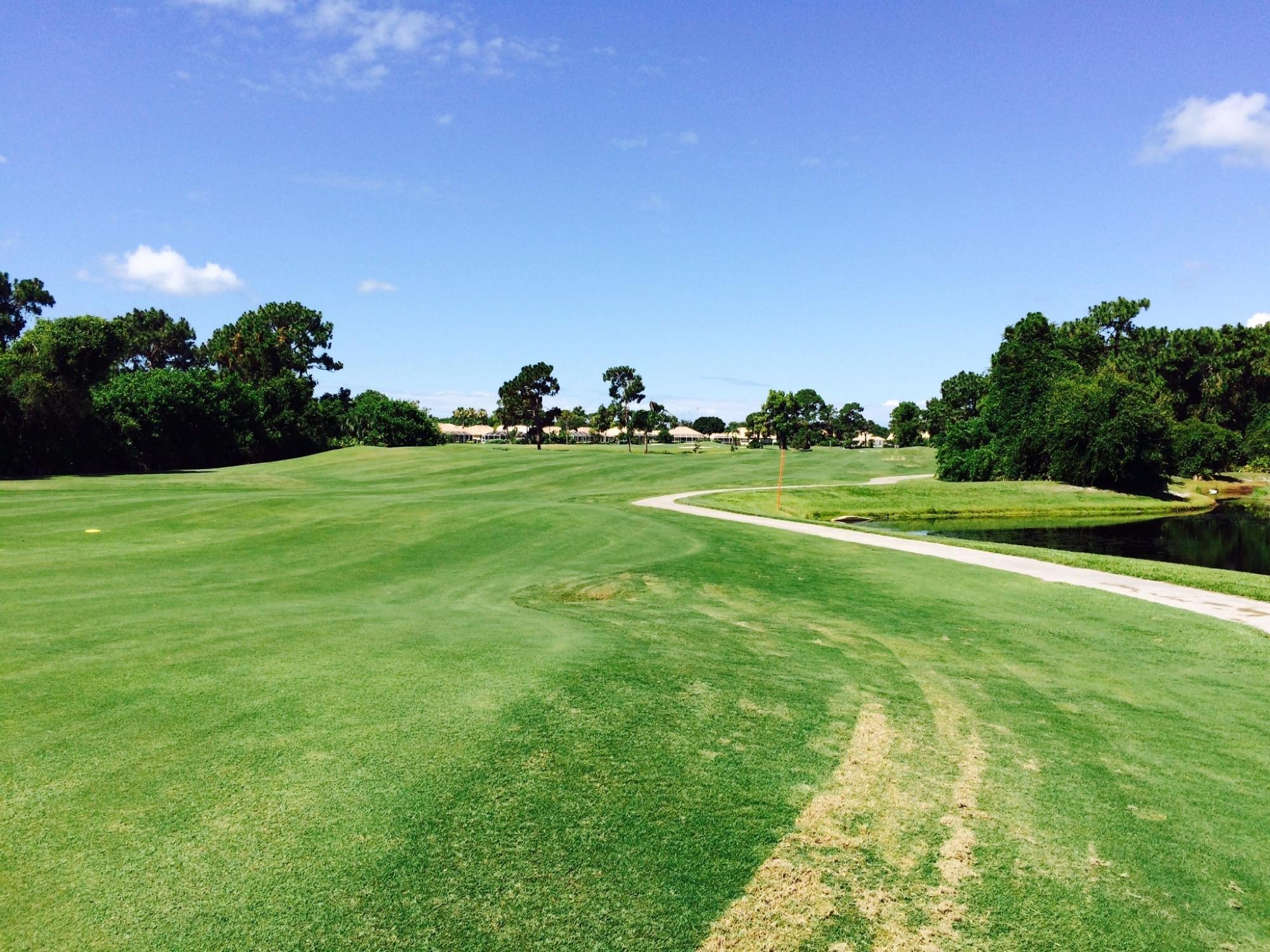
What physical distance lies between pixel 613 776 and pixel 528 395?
11625 centimetres

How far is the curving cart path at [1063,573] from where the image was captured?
1470cm

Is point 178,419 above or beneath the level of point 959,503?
above

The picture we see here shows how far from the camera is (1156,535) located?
37.2m

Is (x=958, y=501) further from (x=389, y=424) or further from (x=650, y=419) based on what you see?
(x=650, y=419)

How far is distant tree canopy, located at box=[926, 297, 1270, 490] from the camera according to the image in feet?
181

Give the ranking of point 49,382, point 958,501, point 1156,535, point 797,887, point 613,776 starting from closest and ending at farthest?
point 797,887, point 613,776, point 1156,535, point 958,501, point 49,382

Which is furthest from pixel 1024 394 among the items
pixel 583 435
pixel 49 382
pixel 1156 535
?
pixel 583 435

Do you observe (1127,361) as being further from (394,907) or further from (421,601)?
(394,907)

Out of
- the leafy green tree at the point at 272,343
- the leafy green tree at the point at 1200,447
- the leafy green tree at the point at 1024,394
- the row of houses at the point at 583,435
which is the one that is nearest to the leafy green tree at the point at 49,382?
the leafy green tree at the point at 272,343

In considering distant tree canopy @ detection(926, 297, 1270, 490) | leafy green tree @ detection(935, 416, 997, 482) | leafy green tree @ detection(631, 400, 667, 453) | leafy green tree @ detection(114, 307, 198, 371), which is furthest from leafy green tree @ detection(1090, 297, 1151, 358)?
leafy green tree @ detection(114, 307, 198, 371)

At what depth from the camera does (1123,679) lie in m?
10.1

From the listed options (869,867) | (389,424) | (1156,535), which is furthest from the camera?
(389,424)

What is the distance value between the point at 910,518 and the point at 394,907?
43.7 meters

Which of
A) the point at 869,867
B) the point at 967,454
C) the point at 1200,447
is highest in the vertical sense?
the point at 1200,447
